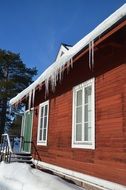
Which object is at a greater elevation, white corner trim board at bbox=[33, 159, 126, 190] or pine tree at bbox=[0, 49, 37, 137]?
pine tree at bbox=[0, 49, 37, 137]

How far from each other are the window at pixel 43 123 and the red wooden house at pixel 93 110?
2.56 ft

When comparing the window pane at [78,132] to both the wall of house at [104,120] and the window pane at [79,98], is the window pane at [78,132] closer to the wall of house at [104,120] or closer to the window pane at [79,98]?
the wall of house at [104,120]

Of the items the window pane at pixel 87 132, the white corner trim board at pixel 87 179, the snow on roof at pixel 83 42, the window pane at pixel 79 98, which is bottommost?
the white corner trim board at pixel 87 179

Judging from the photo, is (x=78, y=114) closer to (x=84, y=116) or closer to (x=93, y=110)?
(x=84, y=116)

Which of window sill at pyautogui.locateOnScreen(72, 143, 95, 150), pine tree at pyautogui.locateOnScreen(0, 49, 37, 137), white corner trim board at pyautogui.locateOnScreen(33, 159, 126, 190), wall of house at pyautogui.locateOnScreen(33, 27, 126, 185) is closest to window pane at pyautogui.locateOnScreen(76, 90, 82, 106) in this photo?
wall of house at pyautogui.locateOnScreen(33, 27, 126, 185)

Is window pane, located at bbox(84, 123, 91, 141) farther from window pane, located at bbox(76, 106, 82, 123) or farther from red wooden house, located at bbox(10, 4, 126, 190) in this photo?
window pane, located at bbox(76, 106, 82, 123)

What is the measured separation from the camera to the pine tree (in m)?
27.0

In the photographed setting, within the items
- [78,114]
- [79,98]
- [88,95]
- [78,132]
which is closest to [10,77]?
[79,98]

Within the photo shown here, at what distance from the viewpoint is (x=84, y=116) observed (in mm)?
6930

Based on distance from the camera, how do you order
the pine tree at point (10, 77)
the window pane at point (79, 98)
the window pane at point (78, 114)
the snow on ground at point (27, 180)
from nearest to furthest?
the snow on ground at point (27, 180) < the window pane at point (78, 114) < the window pane at point (79, 98) < the pine tree at point (10, 77)

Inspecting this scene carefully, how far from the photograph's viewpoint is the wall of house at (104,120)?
554cm

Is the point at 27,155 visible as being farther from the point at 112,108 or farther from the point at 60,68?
the point at 112,108

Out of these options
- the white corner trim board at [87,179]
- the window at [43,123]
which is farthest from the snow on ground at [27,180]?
the window at [43,123]

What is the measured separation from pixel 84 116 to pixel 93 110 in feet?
1.58
